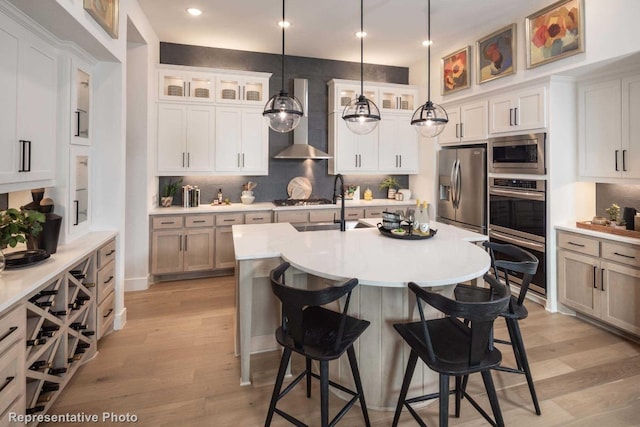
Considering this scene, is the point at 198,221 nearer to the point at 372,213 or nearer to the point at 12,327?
the point at 372,213

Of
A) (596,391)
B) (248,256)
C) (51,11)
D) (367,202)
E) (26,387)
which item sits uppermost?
(51,11)

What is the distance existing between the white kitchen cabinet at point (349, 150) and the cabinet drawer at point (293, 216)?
3.07 ft

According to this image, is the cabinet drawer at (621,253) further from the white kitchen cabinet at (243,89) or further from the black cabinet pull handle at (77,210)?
A: the black cabinet pull handle at (77,210)

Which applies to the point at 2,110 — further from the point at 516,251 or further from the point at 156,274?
the point at 516,251

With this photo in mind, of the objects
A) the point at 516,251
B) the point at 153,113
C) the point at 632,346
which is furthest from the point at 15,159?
the point at 632,346

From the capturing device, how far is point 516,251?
245 centimetres

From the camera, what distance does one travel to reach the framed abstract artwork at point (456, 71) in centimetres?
468

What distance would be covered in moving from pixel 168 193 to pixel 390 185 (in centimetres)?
348

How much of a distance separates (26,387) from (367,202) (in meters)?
4.49

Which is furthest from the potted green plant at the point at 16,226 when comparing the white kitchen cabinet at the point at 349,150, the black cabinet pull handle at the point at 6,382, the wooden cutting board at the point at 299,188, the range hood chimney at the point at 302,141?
the white kitchen cabinet at the point at 349,150

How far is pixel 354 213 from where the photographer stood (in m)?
5.34

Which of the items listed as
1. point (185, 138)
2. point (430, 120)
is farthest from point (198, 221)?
point (430, 120)

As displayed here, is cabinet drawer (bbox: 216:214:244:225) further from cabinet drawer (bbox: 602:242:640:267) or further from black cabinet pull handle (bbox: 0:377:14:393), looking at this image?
cabinet drawer (bbox: 602:242:640:267)

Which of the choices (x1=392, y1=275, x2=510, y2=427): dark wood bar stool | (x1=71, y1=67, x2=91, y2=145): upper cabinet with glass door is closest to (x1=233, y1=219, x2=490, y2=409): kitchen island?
(x1=392, y1=275, x2=510, y2=427): dark wood bar stool
